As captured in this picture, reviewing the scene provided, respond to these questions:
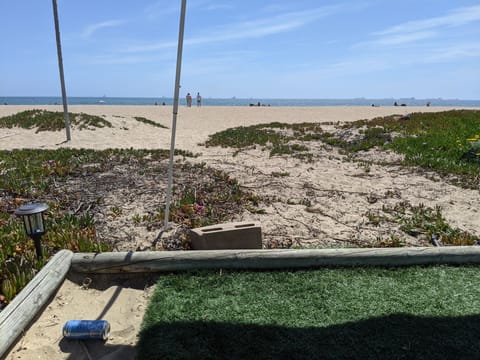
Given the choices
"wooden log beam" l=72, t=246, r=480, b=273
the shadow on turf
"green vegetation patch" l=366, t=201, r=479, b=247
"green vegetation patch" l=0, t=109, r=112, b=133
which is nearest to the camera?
the shadow on turf

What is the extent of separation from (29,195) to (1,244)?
2564mm

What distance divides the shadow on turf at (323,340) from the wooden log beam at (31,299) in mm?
1033

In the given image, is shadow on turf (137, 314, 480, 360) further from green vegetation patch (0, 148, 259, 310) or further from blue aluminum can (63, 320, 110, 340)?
green vegetation patch (0, 148, 259, 310)

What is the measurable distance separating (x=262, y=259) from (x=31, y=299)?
7.70 ft

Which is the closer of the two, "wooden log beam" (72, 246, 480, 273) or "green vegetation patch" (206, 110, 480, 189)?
"wooden log beam" (72, 246, 480, 273)

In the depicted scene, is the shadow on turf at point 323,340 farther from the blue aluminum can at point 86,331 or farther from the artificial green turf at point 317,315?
the blue aluminum can at point 86,331

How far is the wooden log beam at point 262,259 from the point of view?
4.38 m

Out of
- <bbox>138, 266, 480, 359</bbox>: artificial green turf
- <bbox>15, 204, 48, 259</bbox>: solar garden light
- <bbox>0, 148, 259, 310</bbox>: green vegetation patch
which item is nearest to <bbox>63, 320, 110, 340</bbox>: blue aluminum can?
<bbox>138, 266, 480, 359</bbox>: artificial green turf

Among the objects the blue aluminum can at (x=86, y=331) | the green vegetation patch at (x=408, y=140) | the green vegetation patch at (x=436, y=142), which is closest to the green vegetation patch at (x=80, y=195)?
the blue aluminum can at (x=86, y=331)

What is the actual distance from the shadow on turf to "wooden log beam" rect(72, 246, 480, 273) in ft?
3.29

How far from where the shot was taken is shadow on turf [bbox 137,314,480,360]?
311 centimetres

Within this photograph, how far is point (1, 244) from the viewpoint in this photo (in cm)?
485

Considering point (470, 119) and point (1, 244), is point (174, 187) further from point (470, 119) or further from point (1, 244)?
point (470, 119)

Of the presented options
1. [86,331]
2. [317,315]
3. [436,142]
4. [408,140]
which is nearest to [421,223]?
[317,315]
